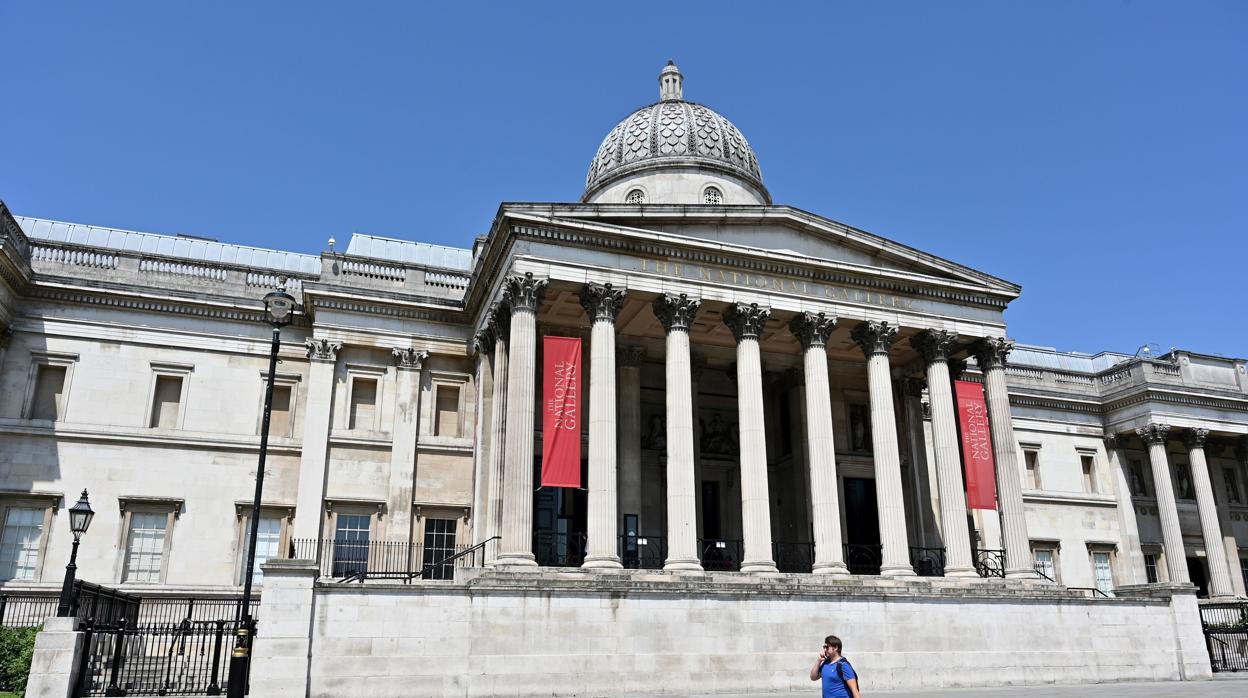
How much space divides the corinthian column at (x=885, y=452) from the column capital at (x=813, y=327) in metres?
1.29

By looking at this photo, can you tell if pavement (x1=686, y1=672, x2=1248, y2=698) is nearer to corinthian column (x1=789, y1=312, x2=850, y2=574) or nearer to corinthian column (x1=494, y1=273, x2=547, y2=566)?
corinthian column (x1=789, y1=312, x2=850, y2=574)

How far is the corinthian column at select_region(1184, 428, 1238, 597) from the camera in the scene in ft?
117

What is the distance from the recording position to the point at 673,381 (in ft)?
75.6

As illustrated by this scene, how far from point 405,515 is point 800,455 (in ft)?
40.0

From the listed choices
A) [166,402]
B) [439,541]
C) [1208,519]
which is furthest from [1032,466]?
[166,402]

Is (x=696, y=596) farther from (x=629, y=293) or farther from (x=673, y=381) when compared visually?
(x=629, y=293)

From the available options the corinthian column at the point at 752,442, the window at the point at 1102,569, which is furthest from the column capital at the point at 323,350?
the window at the point at 1102,569

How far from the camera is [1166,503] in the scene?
36.6 m

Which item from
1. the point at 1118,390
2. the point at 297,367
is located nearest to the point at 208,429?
the point at 297,367

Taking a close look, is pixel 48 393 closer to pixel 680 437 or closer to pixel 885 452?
pixel 680 437

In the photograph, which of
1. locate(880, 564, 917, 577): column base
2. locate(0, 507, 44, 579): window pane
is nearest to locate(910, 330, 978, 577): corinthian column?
locate(880, 564, 917, 577): column base

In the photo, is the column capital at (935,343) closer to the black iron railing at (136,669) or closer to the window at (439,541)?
the window at (439,541)

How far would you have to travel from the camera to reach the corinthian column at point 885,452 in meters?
23.8

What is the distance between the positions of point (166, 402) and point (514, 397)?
12.2 metres
